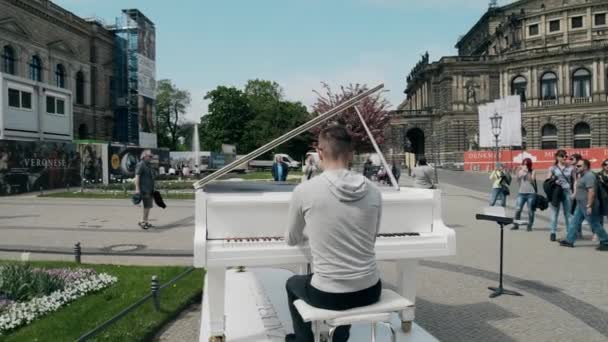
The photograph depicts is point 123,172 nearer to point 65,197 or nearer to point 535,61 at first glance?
point 65,197

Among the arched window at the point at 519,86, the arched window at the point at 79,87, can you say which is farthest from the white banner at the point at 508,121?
the arched window at the point at 79,87

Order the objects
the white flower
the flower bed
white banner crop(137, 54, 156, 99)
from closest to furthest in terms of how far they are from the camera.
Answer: the white flower → the flower bed → white banner crop(137, 54, 156, 99)

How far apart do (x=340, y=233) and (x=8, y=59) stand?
166 ft

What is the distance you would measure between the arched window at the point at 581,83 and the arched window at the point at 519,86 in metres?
6.17

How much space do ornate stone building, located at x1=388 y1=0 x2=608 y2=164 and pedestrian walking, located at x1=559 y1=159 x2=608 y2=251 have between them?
53995 mm

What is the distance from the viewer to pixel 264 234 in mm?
4047

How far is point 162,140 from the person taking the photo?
→ 87.9m

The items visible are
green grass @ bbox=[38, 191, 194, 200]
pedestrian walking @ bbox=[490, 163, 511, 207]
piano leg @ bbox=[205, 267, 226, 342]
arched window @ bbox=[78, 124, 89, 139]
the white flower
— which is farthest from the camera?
arched window @ bbox=[78, 124, 89, 139]

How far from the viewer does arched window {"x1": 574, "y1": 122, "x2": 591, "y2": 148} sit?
65688mm

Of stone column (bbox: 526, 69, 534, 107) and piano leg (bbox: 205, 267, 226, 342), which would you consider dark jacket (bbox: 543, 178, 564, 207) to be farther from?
stone column (bbox: 526, 69, 534, 107)

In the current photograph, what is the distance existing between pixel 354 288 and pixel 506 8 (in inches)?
3484

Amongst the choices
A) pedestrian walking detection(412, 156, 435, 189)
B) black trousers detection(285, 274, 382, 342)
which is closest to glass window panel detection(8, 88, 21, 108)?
pedestrian walking detection(412, 156, 435, 189)

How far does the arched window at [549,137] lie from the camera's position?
2645 inches

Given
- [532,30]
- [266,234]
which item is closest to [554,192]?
[266,234]
